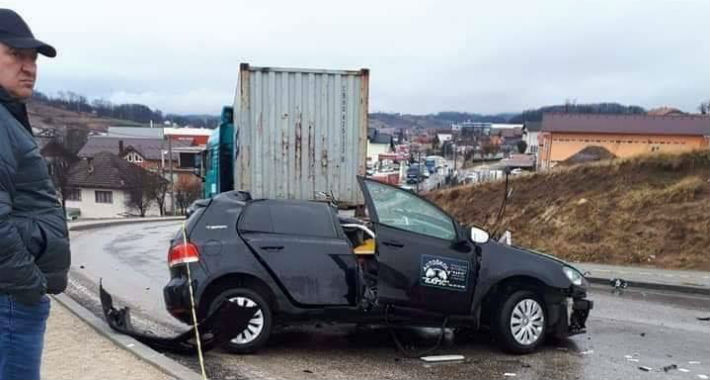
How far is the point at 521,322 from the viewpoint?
20.5 feet

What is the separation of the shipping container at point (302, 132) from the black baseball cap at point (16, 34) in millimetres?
6864

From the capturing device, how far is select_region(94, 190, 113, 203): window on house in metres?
60.7

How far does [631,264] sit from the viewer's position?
43.8 feet

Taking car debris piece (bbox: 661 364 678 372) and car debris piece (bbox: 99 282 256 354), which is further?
car debris piece (bbox: 661 364 678 372)

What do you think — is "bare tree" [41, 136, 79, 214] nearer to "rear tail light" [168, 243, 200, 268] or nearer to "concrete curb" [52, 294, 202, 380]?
"concrete curb" [52, 294, 202, 380]

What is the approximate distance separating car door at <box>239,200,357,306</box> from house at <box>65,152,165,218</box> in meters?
57.1

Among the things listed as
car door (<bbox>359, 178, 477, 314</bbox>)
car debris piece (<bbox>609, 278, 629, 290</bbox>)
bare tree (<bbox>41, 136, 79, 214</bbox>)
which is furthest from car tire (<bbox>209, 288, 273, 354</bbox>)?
bare tree (<bbox>41, 136, 79, 214</bbox>)

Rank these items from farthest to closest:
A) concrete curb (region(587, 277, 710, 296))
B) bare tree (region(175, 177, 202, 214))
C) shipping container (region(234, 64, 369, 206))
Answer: bare tree (region(175, 177, 202, 214))
concrete curb (region(587, 277, 710, 296))
shipping container (region(234, 64, 369, 206))

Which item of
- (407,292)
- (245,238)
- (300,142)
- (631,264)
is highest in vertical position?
(300,142)

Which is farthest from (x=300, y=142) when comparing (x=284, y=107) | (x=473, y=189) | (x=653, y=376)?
(x=473, y=189)

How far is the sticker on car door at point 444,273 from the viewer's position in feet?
19.7

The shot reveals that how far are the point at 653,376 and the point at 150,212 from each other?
6149 cm

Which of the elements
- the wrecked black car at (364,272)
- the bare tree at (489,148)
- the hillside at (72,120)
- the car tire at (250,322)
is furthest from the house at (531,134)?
the car tire at (250,322)

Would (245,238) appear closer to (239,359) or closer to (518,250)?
(239,359)
